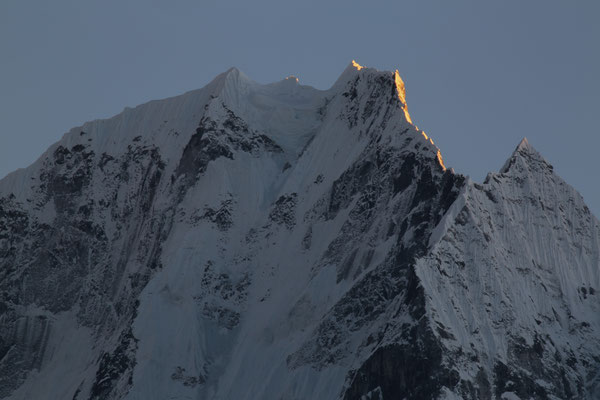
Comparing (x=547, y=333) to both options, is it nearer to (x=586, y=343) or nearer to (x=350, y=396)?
(x=586, y=343)

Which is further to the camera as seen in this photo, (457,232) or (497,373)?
(457,232)

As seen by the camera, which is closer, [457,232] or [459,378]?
[459,378]

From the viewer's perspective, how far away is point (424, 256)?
641ft

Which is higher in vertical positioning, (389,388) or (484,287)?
(484,287)

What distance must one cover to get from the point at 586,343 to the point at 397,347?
19812mm

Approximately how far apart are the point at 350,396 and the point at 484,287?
619 inches

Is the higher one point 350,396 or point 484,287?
point 484,287

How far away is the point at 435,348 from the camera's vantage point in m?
185

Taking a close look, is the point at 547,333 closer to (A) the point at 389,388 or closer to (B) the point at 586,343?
(B) the point at 586,343

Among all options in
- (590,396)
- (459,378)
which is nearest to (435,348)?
(459,378)

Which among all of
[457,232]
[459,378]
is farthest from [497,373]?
[457,232]

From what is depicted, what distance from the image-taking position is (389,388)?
188 metres

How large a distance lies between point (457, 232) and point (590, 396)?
64.8 feet

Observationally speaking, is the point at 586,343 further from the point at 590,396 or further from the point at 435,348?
the point at 435,348
